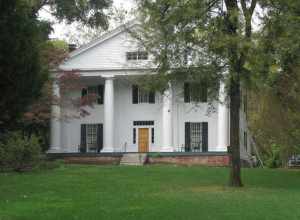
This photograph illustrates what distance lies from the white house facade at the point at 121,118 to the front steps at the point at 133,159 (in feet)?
7.01

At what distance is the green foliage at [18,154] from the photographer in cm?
2886

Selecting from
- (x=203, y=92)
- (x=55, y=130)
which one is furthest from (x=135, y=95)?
(x=203, y=92)

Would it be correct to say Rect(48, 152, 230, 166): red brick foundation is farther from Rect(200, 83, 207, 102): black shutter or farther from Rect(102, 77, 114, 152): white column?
Rect(200, 83, 207, 102): black shutter

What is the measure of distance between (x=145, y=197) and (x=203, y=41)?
19.4 feet

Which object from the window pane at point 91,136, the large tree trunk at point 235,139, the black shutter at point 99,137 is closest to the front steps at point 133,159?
the black shutter at point 99,137

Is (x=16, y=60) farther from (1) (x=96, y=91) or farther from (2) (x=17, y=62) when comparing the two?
(1) (x=96, y=91)

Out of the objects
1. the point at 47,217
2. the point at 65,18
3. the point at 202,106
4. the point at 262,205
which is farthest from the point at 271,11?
the point at 65,18

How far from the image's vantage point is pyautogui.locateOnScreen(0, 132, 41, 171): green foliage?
28859mm

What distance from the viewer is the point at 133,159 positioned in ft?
132

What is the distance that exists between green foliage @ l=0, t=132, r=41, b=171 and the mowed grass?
9.34 feet

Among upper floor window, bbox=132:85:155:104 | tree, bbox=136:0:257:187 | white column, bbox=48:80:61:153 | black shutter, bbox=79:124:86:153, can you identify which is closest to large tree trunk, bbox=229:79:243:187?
tree, bbox=136:0:257:187

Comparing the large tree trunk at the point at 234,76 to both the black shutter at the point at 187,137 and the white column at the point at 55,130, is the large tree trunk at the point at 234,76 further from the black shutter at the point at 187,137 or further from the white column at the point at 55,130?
the white column at the point at 55,130

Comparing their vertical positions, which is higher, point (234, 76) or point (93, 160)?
point (234, 76)

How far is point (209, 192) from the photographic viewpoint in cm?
1962
